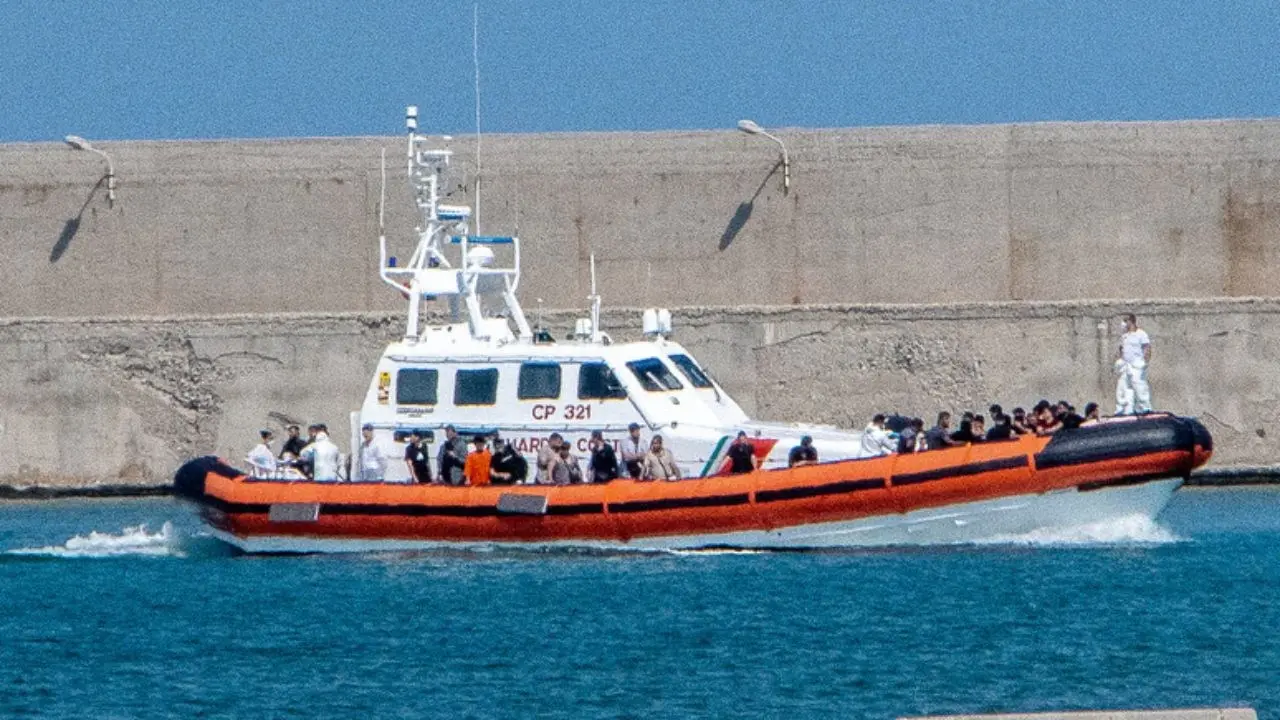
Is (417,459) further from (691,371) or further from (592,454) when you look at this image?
(691,371)

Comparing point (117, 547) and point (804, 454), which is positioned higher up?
point (804, 454)

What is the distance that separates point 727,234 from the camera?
3052 centimetres

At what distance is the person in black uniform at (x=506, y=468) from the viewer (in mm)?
20562

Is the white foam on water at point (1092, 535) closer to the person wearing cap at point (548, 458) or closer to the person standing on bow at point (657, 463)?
the person standing on bow at point (657, 463)

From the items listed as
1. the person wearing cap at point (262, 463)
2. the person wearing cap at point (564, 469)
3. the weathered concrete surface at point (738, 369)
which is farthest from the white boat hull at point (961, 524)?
the weathered concrete surface at point (738, 369)

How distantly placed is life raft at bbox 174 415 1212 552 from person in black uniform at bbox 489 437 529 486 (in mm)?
222

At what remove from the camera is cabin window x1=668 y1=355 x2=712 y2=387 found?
21.6 meters

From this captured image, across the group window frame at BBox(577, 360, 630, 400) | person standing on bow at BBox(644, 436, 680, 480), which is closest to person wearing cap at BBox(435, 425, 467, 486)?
window frame at BBox(577, 360, 630, 400)

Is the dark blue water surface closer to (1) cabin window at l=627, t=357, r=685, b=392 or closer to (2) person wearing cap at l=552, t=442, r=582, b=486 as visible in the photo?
(2) person wearing cap at l=552, t=442, r=582, b=486

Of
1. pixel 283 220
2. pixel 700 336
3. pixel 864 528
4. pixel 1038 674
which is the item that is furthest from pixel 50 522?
pixel 1038 674

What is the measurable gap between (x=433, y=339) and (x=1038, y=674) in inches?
310

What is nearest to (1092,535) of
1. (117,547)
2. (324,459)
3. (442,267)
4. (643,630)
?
(643,630)

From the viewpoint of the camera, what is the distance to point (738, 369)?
2931 centimetres

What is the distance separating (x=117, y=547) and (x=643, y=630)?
24.1ft
